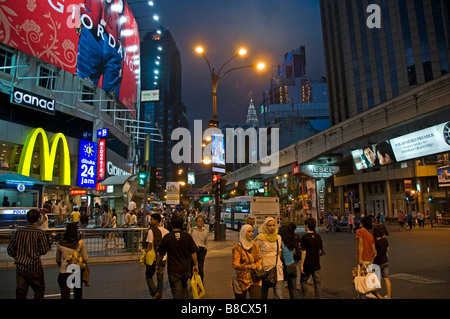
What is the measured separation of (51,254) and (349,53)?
244 ft

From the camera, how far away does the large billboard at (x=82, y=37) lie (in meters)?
21.2

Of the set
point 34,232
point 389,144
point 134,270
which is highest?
point 389,144

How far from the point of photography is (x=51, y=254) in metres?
13.2

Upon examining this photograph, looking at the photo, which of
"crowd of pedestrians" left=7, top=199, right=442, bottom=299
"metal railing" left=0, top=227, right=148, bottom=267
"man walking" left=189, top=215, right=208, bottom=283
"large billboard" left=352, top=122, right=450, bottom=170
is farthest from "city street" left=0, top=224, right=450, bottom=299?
"large billboard" left=352, top=122, right=450, bottom=170

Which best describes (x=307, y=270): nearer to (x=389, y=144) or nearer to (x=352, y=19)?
(x=389, y=144)

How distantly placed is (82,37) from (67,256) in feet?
84.7

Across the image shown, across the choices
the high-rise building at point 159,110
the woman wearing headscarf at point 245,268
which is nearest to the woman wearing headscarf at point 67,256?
the woman wearing headscarf at point 245,268

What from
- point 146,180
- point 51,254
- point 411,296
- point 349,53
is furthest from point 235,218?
point 349,53

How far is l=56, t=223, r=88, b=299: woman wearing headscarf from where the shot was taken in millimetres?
5699

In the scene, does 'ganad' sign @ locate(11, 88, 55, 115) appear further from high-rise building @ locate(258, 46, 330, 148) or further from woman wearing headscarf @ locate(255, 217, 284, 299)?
high-rise building @ locate(258, 46, 330, 148)

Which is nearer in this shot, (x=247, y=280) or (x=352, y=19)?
(x=247, y=280)

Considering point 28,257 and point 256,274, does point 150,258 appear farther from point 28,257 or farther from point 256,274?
point 256,274

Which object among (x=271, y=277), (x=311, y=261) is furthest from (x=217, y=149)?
(x=271, y=277)

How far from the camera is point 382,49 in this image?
65.9 meters
